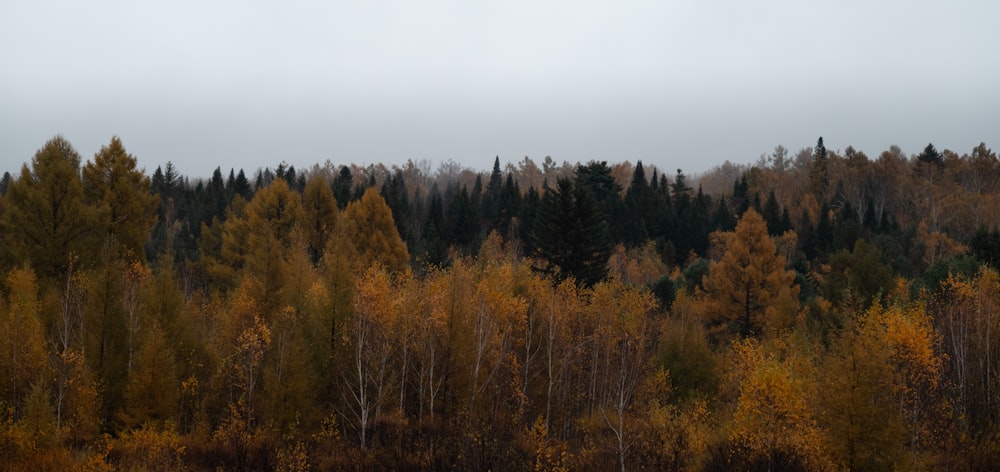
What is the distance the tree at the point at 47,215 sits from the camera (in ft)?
104

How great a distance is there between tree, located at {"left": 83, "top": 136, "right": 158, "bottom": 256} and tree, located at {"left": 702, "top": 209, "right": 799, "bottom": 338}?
37.1 m

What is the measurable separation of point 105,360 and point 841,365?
94.7ft

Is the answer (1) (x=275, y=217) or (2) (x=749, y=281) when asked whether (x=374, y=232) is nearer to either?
(1) (x=275, y=217)

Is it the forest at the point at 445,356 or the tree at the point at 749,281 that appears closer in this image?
the forest at the point at 445,356

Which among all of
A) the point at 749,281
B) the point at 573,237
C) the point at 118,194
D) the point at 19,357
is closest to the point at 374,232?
the point at 573,237

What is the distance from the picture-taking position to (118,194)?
3622 cm

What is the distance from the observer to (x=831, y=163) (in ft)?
339

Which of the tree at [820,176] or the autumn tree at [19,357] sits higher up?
the tree at [820,176]

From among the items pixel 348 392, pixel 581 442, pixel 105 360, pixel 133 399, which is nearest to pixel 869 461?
pixel 581 442

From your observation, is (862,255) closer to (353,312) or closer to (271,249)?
(353,312)

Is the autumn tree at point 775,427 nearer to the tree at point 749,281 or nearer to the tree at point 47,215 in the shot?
the tree at point 749,281

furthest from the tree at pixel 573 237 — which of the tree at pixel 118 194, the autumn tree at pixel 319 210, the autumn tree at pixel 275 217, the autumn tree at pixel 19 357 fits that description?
the autumn tree at pixel 19 357

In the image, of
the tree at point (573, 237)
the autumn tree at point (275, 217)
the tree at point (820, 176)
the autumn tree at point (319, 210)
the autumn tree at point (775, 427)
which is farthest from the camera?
the tree at point (820, 176)

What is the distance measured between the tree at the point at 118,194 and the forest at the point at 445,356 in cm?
11
